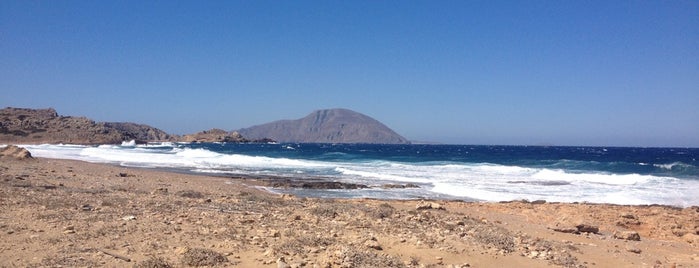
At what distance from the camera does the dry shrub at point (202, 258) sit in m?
5.88

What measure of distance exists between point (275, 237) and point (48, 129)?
325 feet

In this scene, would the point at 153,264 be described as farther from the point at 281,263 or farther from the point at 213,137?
the point at 213,137

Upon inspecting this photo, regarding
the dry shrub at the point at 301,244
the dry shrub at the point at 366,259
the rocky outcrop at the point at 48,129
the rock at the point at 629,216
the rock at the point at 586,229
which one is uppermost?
the rocky outcrop at the point at 48,129

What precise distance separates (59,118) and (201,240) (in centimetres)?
11329

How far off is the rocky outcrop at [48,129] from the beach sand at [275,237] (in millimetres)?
80449

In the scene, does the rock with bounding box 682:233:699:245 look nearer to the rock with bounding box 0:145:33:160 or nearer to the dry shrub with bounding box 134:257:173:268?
the dry shrub with bounding box 134:257:173:268

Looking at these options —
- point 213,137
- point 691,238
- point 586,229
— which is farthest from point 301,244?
point 213,137

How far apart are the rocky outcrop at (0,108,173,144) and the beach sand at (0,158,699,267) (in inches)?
3167

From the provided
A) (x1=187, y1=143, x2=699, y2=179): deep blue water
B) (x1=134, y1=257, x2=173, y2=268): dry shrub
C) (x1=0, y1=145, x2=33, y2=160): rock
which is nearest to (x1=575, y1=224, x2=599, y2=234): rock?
(x1=134, y1=257, x2=173, y2=268): dry shrub

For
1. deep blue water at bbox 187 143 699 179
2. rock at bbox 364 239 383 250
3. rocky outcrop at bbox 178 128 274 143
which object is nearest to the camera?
rock at bbox 364 239 383 250

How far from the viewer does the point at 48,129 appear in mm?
91625

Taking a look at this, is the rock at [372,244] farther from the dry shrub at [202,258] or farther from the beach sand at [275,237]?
the dry shrub at [202,258]

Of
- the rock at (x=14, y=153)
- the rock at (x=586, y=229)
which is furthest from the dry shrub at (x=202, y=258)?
A: the rock at (x=14, y=153)

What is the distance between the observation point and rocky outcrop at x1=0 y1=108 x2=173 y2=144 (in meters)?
82.0
